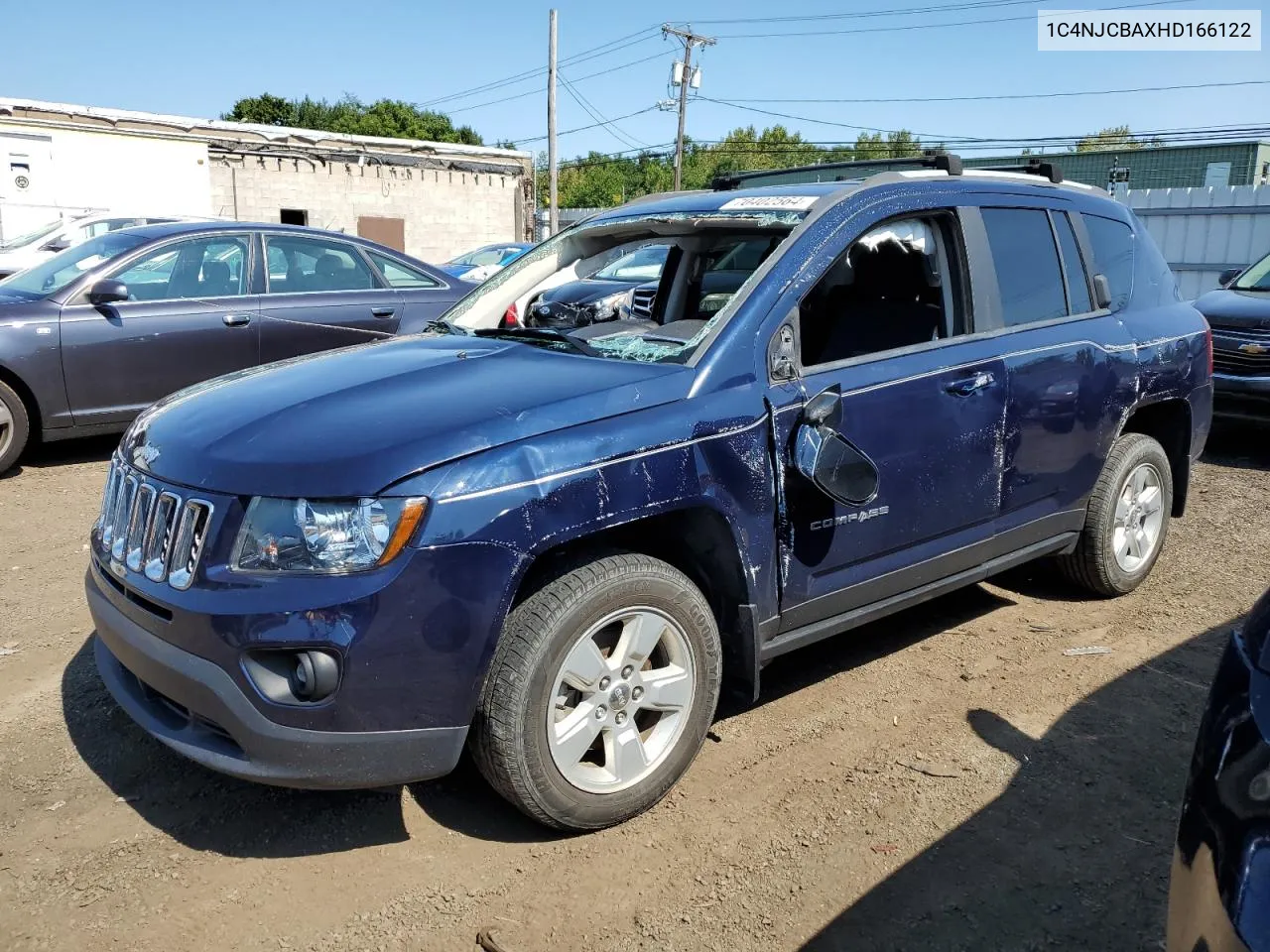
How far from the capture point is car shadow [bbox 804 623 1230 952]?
2555mm

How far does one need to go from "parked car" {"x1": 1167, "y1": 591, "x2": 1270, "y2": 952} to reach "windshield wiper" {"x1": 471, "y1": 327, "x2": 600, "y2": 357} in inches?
81.8

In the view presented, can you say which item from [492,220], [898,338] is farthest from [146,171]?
[898,338]

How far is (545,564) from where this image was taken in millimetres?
2812

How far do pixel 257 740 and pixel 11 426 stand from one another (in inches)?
203

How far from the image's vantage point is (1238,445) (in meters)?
8.51

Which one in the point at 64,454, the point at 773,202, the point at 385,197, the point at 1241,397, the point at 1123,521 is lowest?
the point at 64,454

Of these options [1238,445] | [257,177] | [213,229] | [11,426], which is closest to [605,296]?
[213,229]

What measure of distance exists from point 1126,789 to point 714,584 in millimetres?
1451

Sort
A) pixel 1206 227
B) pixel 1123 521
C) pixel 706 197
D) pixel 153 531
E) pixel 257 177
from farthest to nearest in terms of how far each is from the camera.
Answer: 1. pixel 257 177
2. pixel 1206 227
3. pixel 1123 521
4. pixel 706 197
5. pixel 153 531

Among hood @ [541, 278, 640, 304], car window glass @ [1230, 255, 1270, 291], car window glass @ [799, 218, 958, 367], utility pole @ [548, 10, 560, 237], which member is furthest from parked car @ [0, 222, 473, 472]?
utility pole @ [548, 10, 560, 237]

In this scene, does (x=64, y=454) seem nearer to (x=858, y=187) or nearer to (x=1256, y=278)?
(x=858, y=187)

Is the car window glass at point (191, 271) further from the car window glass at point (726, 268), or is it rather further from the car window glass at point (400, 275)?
the car window glass at point (726, 268)

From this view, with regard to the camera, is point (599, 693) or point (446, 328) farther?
point (446, 328)

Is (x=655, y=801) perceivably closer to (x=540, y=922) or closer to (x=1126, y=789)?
(x=540, y=922)
